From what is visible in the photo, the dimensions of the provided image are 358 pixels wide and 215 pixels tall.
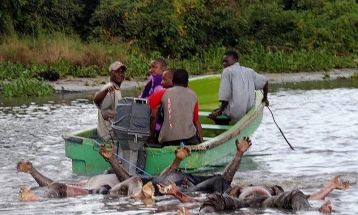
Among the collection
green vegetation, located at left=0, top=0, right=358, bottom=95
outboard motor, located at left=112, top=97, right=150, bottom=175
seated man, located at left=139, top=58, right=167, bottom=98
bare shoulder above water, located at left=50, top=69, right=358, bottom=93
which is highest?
seated man, located at left=139, top=58, right=167, bottom=98

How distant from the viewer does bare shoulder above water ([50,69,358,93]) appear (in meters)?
23.9

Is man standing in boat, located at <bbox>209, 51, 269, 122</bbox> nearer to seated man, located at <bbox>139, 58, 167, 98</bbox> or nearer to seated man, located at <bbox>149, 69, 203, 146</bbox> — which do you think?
seated man, located at <bbox>139, 58, 167, 98</bbox>

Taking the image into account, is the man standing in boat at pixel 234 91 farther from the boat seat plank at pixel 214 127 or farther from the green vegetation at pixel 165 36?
the green vegetation at pixel 165 36

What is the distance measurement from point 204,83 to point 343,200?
627cm

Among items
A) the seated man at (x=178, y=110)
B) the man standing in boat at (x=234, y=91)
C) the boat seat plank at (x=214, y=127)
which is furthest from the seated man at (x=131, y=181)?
the man standing in boat at (x=234, y=91)

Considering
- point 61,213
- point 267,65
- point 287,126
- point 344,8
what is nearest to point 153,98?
point 61,213

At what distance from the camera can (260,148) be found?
15312 millimetres

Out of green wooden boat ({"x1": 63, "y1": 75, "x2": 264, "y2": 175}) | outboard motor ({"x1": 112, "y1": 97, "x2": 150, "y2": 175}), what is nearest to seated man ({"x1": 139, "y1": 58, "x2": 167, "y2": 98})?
green wooden boat ({"x1": 63, "y1": 75, "x2": 264, "y2": 175})

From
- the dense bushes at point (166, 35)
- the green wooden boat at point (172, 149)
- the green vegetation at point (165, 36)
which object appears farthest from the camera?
the dense bushes at point (166, 35)

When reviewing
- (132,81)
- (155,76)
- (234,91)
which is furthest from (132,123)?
(132,81)

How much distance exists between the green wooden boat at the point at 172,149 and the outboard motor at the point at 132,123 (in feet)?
1.02

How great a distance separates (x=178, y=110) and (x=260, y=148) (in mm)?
4113

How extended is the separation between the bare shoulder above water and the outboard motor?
1261cm

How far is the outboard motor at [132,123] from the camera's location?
36.1ft
